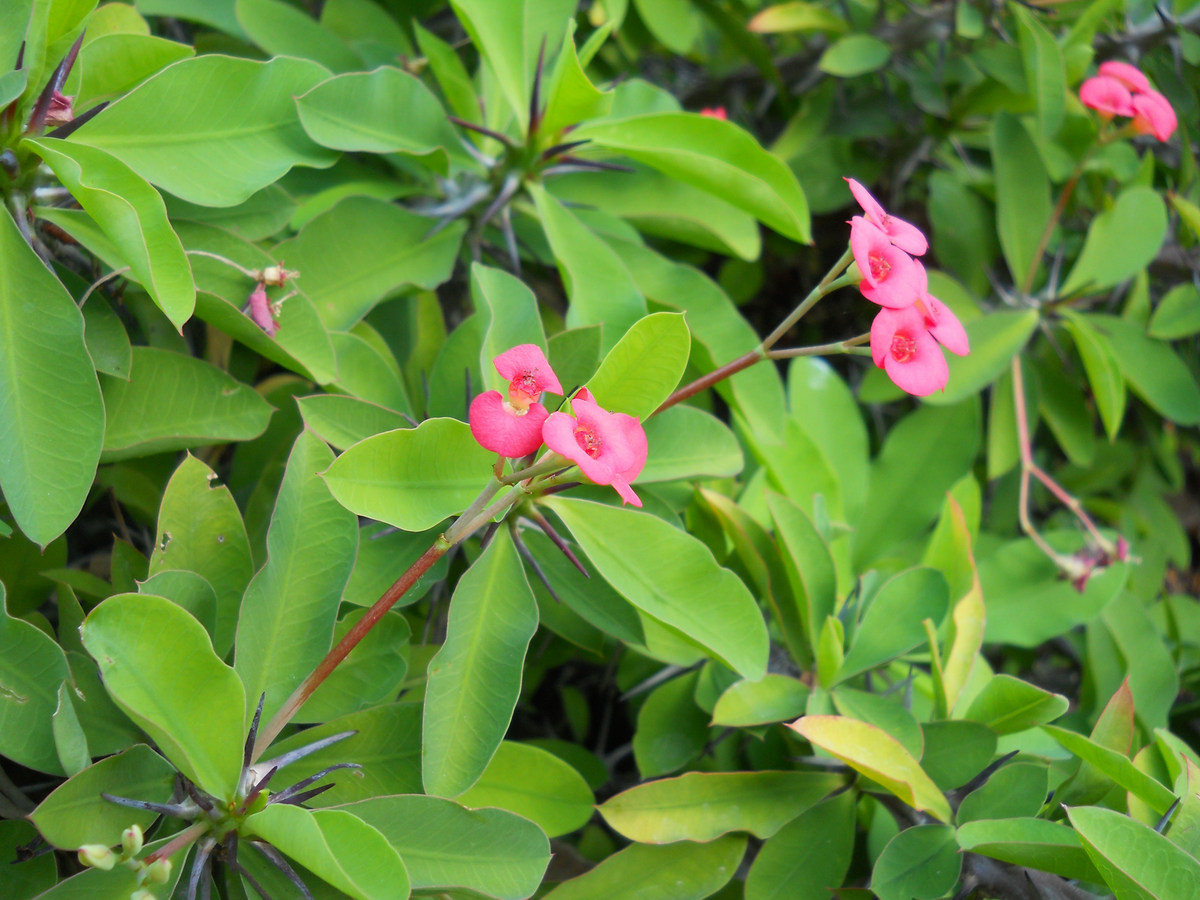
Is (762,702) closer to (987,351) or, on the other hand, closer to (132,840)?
(132,840)

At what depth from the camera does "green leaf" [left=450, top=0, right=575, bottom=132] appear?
3.35ft

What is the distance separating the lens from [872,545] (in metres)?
1.43

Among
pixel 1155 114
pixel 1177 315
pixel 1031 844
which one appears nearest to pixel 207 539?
→ pixel 1031 844

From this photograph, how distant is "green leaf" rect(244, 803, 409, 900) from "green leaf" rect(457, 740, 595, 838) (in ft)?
0.84

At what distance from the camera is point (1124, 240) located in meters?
1.49

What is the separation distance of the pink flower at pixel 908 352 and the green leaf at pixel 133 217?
0.61m

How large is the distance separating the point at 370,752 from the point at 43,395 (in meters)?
0.45

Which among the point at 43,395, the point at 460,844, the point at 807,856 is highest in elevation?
the point at 43,395

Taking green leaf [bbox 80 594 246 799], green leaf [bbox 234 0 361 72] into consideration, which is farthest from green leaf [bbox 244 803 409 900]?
green leaf [bbox 234 0 361 72]

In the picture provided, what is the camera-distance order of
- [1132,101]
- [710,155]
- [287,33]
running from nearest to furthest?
[710,155]
[287,33]
[1132,101]

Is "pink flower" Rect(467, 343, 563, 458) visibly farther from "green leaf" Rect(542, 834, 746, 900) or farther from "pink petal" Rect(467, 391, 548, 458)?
"green leaf" Rect(542, 834, 746, 900)

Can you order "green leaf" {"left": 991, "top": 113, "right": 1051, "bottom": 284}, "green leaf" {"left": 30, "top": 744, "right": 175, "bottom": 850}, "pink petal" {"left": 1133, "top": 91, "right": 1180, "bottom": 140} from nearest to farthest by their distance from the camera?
"green leaf" {"left": 30, "top": 744, "right": 175, "bottom": 850} < "pink petal" {"left": 1133, "top": 91, "right": 1180, "bottom": 140} < "green leaf" {"left": 991, "top": 113, "right": 1051, "bottom": 284}

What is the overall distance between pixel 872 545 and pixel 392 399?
87 cm

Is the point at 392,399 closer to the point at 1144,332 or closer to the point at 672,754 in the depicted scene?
the point at 672,754
